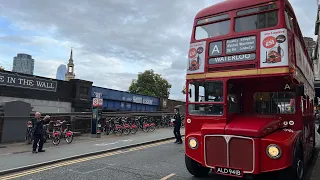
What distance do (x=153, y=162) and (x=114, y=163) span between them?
127cm

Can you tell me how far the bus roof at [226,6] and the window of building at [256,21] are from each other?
346 mm

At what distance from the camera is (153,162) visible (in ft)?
33.1

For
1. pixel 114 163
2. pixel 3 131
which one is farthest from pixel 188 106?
pixel 3 131

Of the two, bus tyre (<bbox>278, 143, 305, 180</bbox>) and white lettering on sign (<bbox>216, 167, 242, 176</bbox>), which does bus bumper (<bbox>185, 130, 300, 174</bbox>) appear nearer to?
white lettering on sign (<bbox>216, 167, 242, 176</bbox>)

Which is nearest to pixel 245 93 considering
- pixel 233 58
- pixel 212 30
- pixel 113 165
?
pixel 233 58

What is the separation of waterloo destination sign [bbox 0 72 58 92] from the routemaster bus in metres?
19.5

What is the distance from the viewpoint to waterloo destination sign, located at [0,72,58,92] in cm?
2307

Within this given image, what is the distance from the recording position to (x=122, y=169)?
29.4ft

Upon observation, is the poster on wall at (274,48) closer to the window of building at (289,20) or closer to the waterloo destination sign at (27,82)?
the window of building at (289,20)

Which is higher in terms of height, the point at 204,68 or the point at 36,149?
the point at 204,68

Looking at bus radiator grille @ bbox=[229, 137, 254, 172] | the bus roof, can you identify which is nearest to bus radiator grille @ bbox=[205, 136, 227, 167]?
bus radiator grille @ bbox=[229, 137, 254, 172]

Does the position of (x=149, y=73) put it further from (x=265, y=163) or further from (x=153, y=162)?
(x=265, y=163)

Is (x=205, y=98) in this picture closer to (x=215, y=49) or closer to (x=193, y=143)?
(x=193, y=143)

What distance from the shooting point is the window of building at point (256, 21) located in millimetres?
7039
